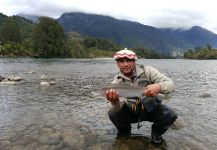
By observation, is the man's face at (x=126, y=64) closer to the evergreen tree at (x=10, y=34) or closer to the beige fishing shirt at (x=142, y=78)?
the beige fishing shirt at (x=142, y=78)

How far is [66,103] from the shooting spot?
1504 centimetres

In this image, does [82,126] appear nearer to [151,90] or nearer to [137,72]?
[137,72]

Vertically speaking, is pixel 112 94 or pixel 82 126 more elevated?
pixel 112 94

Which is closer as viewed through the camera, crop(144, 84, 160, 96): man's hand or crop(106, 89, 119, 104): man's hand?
crop(144, 84, 160, 96): man's hand

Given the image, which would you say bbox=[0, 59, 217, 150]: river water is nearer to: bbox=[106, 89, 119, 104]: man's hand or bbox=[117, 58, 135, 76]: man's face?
bbox=[106, 89, 119, 104]: man's hand

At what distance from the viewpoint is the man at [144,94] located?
24.4 feet

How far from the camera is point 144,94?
7.27m

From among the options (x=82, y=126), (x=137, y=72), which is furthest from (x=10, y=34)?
(x=137, y=72)

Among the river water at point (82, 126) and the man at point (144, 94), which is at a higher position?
the man at point (144, 94)

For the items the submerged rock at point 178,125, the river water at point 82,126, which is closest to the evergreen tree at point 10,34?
the river water at point 82,126

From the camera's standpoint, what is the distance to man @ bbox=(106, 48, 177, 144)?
24.4ft

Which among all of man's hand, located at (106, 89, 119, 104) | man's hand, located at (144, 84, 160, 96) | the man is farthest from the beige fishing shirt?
man's hand, located at (144, 84, 160, 96)

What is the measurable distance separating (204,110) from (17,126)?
811 cm

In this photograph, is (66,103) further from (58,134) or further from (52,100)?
(58,134)
